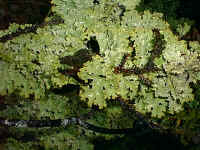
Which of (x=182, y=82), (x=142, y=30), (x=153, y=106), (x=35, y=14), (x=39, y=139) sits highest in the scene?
(x=35, y=14)

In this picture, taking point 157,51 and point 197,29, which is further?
point 197,29

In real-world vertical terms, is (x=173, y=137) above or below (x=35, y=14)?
below

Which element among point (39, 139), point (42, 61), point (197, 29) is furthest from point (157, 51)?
point (197, 29)

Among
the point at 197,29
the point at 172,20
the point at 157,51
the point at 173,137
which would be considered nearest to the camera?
the point at 157,51

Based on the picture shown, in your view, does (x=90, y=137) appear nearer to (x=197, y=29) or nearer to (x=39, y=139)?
(x=39, y=139)

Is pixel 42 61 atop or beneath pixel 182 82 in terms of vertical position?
atop

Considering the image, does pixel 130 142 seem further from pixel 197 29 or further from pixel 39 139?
pixel 197 29

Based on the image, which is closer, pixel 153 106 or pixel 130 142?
pixel 153 106

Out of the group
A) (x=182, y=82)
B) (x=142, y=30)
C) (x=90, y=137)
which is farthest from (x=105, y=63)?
(x=90, y=137)

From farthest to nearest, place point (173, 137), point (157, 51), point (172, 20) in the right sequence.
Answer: point (173, 137), point (172, 20), point (157, 51)
